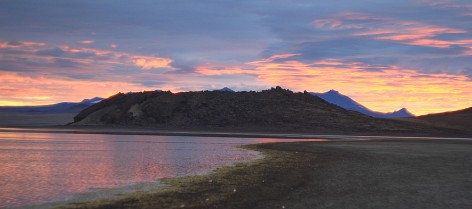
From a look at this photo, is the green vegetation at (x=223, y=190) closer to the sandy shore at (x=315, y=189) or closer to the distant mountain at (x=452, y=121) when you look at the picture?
the sandy shore at (x=315, y=189)

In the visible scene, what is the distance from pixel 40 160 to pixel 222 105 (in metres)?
93.4

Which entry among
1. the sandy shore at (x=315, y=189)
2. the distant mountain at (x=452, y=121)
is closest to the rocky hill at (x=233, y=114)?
the distant mountain at (x=452, y=121)

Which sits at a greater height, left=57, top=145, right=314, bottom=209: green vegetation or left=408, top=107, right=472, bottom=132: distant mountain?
→ left=408, top=107, right=472, bottom=132: distant mountain

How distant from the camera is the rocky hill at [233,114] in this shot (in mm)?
114250

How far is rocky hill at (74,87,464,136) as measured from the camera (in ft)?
375

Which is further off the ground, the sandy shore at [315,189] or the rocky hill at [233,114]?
the rocky hill at [233,114]

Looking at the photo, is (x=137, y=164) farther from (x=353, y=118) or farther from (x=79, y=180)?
(x=353, y=118)

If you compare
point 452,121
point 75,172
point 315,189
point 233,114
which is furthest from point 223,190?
point 452,121

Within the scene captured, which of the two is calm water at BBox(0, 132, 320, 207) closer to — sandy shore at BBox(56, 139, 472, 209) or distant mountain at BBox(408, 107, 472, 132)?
sandy shore at BBox(56, 139, 472, 209)

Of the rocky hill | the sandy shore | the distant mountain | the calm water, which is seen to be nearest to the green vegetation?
the sandy shore

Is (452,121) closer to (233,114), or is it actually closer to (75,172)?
(233,114)

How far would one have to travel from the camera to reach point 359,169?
91.9 feet

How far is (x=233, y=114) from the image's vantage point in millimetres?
120125

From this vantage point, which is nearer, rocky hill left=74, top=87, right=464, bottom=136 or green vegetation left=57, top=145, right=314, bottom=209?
green vegetation left=57, top=145, right=314, bottom=209
